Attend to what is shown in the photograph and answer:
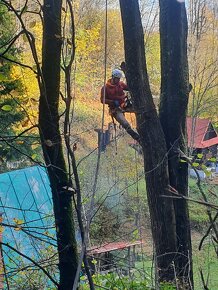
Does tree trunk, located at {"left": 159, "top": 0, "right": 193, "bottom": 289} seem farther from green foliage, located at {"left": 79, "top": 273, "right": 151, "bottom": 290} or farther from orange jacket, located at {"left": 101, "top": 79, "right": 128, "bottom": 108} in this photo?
green foliage, located at {"left": 79, "top": 273, "right": 151, "bottom": 290}

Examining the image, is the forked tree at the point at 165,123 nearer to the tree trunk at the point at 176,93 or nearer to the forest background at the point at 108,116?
the tree trunk at the point at 176,93

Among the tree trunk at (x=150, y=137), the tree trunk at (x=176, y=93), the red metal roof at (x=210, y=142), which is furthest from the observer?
the red metal roof at (x=210, y=142)

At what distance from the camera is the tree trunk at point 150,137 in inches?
200

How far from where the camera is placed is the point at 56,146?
2.95 metres

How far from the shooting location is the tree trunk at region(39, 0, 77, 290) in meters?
2.90

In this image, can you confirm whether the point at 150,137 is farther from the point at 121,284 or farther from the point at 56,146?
the point at 56,146

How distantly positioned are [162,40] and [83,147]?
14485 millimetres

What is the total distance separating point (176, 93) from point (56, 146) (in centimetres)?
272

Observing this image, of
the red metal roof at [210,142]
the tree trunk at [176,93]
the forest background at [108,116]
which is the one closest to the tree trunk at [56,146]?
the tree trunk at [176,93]

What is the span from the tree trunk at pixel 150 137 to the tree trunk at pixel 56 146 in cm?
219

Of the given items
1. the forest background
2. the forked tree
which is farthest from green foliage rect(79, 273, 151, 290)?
the forest background

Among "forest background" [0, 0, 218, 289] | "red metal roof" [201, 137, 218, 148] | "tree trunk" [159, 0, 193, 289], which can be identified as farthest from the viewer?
"red metal roof" [201, 137, 218, 148]

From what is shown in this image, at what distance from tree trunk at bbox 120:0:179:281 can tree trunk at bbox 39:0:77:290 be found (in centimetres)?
219

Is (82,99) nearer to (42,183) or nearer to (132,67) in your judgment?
(42,183)
